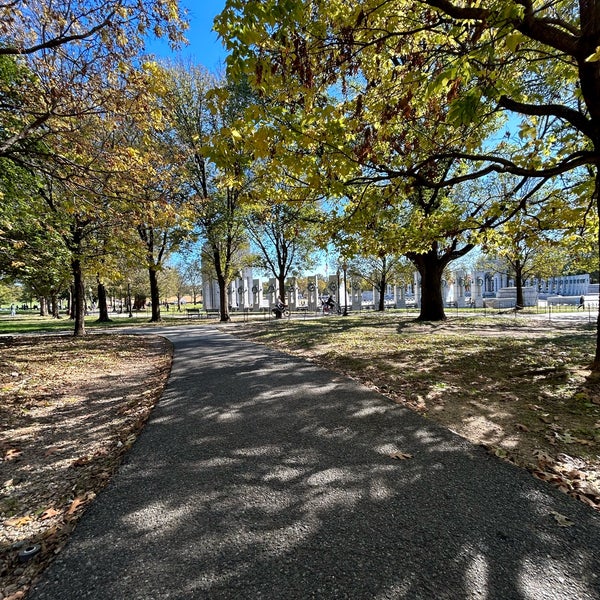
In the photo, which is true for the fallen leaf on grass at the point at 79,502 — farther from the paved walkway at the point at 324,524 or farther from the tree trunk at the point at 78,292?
the tree trunk at the point at 78,292

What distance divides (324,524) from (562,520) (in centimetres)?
162

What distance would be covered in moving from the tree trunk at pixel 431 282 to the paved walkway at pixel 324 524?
14058 millimetres

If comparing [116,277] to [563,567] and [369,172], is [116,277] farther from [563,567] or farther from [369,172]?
[563,567]

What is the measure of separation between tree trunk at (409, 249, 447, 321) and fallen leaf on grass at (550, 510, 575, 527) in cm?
1508

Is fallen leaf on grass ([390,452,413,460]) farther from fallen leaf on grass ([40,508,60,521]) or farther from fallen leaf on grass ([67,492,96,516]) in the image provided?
fallen leaf on grass ([40,508,60,521])

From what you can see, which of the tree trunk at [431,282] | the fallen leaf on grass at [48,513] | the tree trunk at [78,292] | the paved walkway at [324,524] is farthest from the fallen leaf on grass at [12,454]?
the tree trunk at [431,282]

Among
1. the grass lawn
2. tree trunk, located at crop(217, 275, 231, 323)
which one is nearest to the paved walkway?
the grass lawn

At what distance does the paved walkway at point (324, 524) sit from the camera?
183 cm

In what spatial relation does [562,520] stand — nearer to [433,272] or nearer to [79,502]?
[79,502]

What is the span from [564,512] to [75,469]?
4.23 meters

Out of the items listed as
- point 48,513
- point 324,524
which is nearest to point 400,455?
point 324,524

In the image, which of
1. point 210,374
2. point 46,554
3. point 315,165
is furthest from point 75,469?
point 315,165

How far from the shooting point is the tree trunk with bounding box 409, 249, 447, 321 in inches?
661

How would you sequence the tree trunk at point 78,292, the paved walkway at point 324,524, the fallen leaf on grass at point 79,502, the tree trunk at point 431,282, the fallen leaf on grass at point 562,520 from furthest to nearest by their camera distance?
the tree trunk at point 431,282, the tree trunk at point 78,292, the fallen leaf on grass at point 79,502, the fallen leaf on grass at point 562,520, the paved walkway at point 324,524
